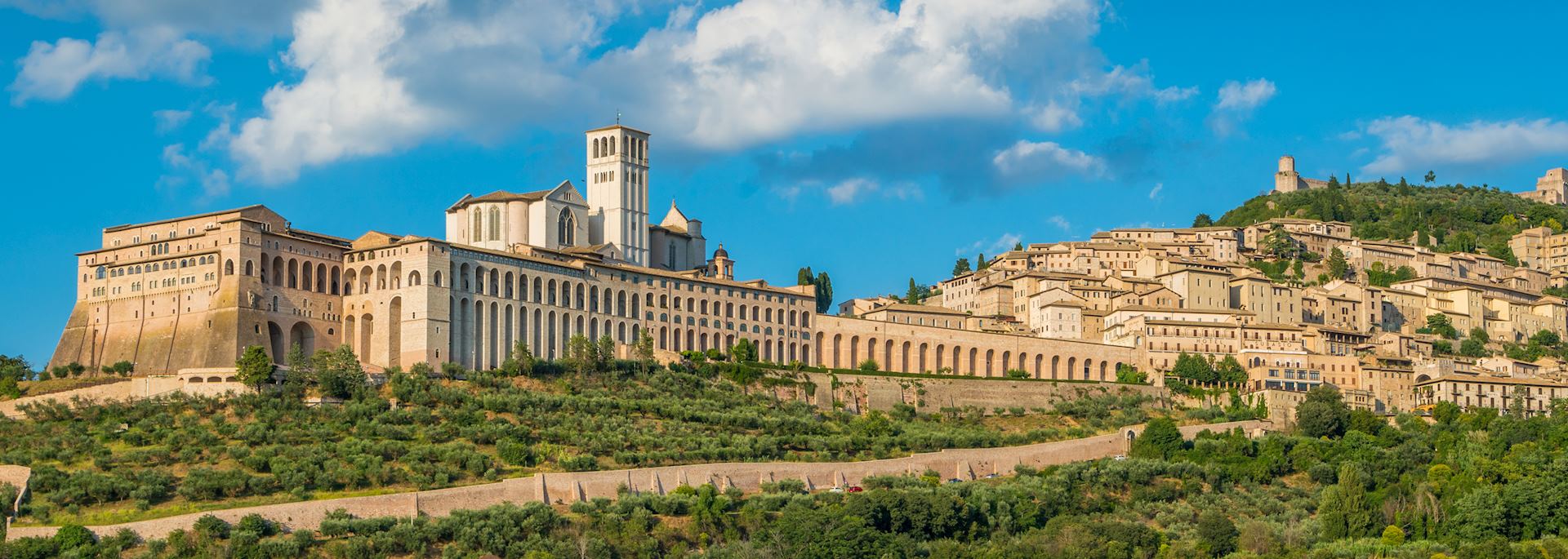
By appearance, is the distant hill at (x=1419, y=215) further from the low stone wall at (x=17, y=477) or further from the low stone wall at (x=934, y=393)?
the low stone wall at (x=17, y=477)

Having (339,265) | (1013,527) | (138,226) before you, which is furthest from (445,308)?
(1013,527)

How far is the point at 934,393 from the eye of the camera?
3664 inches

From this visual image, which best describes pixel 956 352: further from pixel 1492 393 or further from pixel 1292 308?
pixel 1492 393

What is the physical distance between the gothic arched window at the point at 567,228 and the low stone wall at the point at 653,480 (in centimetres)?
2407

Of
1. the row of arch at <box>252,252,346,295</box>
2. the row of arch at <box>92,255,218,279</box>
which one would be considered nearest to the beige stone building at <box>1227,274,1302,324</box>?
the row of arch at <box>252,252,346,295</box>

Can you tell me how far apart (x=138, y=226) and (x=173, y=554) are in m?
28.4

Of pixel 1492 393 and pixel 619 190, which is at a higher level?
pixel 619 190

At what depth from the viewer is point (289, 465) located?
2741 inches

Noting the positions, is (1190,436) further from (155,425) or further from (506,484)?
(155,425)

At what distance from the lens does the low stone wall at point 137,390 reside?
7812 cm

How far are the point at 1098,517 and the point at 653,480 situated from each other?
1506 centimetres

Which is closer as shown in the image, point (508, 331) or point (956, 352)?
point (508, 331)

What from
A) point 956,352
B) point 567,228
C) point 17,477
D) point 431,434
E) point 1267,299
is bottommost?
point 17,477

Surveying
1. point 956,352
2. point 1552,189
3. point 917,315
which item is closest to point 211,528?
point 956,352
